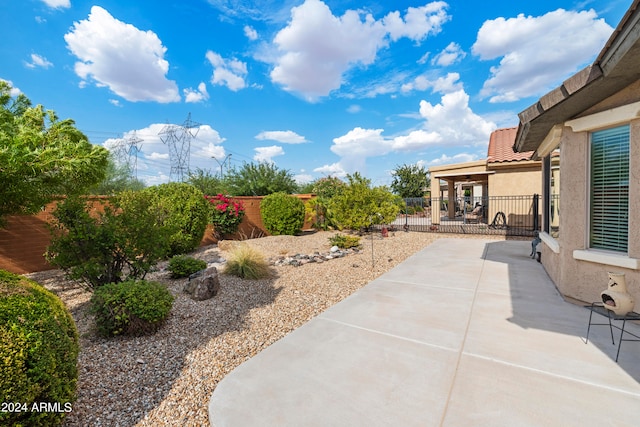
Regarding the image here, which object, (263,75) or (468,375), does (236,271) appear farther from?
(263,75)

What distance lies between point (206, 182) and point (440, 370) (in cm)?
1425

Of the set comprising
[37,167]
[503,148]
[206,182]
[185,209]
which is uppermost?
[503,148]

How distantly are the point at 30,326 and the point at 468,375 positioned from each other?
3.60m

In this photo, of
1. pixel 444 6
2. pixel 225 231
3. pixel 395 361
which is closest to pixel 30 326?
pixel 395 361

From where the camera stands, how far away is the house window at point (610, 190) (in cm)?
393

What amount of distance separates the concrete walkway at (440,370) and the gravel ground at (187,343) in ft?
0.89

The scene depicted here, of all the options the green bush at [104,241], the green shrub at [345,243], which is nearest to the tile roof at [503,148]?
the green shrub at [345,243]

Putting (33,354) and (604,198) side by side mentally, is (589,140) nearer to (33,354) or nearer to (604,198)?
(604,198)

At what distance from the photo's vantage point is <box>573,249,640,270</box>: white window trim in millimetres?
3722

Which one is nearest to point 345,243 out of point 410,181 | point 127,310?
point 127,310

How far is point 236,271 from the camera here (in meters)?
6.22

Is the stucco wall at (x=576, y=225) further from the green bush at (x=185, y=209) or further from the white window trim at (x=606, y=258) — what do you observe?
the green bush at (x=185, y=209)

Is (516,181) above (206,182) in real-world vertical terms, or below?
below

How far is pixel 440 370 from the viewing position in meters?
2.76
